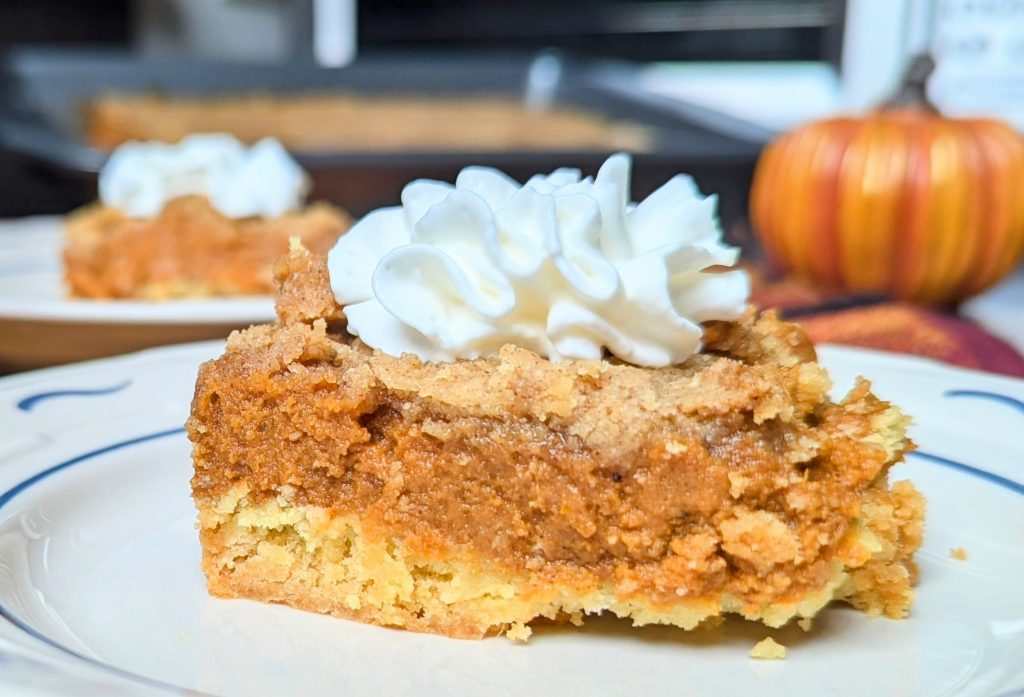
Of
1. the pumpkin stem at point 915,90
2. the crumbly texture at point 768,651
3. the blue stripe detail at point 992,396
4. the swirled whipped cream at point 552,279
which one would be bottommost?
the crumbly texture at point 768,651

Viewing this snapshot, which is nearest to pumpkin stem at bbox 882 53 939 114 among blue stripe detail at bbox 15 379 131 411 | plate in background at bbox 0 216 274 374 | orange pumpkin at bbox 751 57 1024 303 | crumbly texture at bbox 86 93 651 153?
orange pumpkin at bbox 751 57 1024 303

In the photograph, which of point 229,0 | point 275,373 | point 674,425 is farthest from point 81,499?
point 229,0

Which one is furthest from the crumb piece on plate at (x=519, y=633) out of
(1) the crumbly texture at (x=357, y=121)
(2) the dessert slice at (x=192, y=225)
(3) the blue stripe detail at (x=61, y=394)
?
(1) the crumbly texture at (x=357, y=121)

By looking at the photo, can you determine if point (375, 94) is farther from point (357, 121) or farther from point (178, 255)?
point (178, 255)

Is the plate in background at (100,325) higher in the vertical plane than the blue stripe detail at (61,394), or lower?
lower

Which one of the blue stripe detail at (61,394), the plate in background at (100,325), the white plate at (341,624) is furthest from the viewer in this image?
the plate in background at (100,325)

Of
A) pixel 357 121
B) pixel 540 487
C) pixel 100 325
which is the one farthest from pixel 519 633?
pixel 357 121

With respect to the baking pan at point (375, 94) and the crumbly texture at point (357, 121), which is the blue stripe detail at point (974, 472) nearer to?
the baking pan at point (375, 94)

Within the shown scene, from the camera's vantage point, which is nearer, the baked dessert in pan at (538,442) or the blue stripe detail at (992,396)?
the baked dessert in pan at (538,442)
